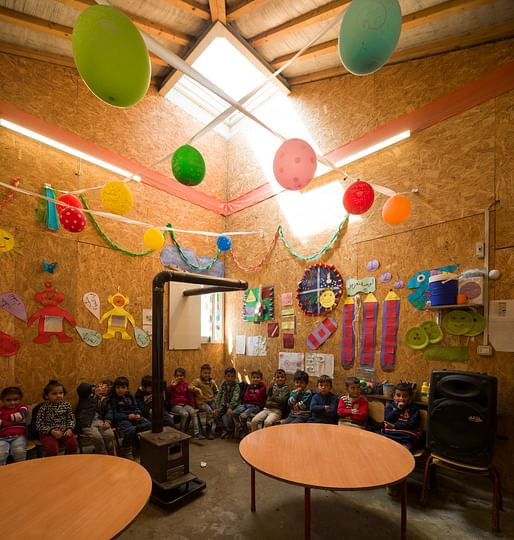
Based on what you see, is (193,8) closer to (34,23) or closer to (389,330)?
(34,23)

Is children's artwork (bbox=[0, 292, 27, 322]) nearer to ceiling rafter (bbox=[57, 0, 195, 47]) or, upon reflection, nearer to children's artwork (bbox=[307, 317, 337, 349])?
ceiling rafter (bbox=[57, 0, 195, 47])

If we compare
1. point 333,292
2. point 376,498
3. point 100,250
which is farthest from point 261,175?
point 376,498

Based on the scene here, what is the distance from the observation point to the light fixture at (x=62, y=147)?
357 centimetres

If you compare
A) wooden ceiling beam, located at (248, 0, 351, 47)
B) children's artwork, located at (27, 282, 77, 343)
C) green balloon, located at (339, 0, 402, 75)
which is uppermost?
wooden ceiling beam, located at (248, 0, 351, 47)

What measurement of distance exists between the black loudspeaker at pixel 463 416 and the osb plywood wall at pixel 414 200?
0.62m

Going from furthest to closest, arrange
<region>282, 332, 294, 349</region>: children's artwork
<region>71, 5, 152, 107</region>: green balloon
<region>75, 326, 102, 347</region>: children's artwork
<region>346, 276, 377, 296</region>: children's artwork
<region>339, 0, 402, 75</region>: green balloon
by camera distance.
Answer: <region>282, 332, 294, 349</region>: children's artwork, <region>75, 326, 102, 347</region>: children's artwork, <region>346, 276, 377, 296</region>: children's artwork, <region>339, 0, 402, 75</region>: green balloon, <region>71, 5, 152, 107</region>: green balloon

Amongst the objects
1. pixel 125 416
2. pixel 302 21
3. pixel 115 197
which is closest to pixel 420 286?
pixel 302 21

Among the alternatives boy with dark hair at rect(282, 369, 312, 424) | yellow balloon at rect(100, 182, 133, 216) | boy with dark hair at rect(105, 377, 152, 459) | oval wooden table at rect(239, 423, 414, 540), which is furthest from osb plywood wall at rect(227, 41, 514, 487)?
yellow balloon at rect(100, 182, 133, 216)

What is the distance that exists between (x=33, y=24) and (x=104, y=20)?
107 inches

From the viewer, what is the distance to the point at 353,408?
11.3 feet

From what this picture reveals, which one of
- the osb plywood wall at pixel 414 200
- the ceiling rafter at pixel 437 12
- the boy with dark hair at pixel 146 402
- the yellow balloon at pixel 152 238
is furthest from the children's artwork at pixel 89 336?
the ceiling rafter at pixel 437 12

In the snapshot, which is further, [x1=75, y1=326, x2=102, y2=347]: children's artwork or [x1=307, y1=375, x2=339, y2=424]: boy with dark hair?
[x1=75, y1=326, x2=102, y2=347]: children's artwork

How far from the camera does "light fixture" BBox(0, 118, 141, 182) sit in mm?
3572

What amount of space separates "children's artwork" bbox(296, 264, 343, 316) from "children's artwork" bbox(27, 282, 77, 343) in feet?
9.89
